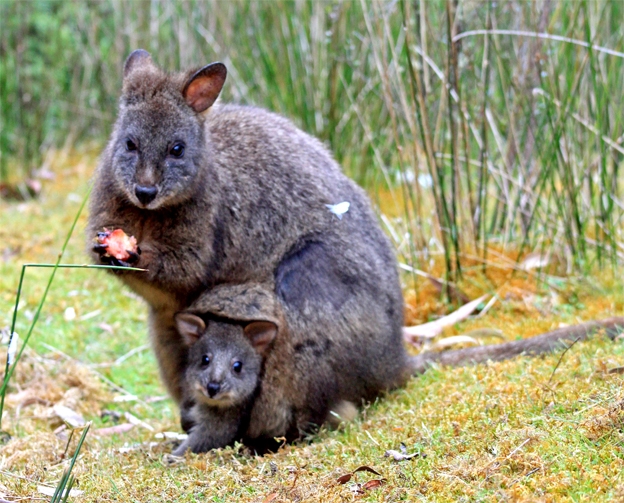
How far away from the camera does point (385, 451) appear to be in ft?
12.7

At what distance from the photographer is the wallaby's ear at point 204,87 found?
15.4 feet

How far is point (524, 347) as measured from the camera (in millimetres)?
5055

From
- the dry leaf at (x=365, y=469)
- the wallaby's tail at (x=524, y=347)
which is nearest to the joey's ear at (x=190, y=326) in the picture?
the wallaby's tail at (x=524, y=347)

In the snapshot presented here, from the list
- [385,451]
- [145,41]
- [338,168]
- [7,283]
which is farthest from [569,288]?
[145,41]

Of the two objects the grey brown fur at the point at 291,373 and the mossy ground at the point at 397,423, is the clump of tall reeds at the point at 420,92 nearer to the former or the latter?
the mossy ground at the point at 397,423

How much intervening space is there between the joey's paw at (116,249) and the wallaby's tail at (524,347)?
1829mm

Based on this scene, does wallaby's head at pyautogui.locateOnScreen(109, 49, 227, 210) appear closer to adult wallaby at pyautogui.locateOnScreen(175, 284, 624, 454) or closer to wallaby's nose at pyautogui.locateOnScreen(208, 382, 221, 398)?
adult wallaby at pyautogui.locateOnScreen(175, 284, 624, 454)

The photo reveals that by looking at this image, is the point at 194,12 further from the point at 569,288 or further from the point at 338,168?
the point at 569,288

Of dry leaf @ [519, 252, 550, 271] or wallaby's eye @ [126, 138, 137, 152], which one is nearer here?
wallaby's eye @ [126, 138, 137, 152]

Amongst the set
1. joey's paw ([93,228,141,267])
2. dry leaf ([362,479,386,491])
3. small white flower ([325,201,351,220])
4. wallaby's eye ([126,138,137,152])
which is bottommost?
dry leaf ([362,479,386,491])

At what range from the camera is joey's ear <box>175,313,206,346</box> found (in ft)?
16.0

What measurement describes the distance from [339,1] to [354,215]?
316cm

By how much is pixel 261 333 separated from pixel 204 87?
1.40m

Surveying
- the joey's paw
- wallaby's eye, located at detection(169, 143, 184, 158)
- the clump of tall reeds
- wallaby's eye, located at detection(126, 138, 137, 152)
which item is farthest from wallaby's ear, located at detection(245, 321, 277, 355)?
the clump of tall reeds
